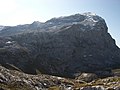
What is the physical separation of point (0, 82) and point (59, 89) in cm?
4622

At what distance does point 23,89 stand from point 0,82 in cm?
1553

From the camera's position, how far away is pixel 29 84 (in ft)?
593

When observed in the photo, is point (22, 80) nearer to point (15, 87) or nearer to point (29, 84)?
point (29, 84)

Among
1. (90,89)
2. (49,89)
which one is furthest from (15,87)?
(90,89)

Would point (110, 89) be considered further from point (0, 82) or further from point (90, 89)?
point (0, 82)

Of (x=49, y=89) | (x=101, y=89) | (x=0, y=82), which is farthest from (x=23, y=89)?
(x=101, y=89)

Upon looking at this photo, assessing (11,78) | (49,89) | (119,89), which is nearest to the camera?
(119,89)

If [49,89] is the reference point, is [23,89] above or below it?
above

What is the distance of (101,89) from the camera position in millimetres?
152875

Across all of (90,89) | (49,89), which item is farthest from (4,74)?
(90,89)

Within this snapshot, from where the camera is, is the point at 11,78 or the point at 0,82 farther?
the point at 11,78

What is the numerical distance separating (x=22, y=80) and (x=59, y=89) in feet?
92.5

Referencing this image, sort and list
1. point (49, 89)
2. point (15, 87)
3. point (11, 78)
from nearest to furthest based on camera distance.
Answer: point (15, 87) → point (11, 78) → point (49, 89)

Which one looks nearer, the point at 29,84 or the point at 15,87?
the point at 15,87
